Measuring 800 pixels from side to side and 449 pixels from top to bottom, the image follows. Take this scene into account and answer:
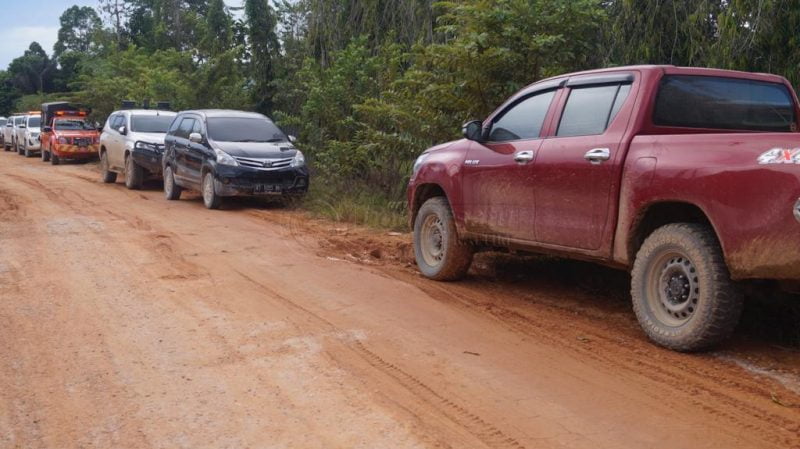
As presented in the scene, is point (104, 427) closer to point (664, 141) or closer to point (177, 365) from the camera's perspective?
point (177, 365)

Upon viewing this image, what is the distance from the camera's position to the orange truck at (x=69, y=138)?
1046 inches

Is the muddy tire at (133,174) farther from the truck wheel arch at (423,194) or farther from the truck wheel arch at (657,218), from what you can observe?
the truck wheel arch at (657,218)

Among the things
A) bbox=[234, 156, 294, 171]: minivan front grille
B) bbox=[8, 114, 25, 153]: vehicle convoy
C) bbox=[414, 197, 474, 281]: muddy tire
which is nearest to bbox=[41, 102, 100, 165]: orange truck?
bbox=[8, 114, 25, 153]: vehicle convoy

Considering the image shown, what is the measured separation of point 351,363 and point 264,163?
29.9 ft

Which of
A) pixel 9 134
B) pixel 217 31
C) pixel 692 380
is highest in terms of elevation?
pixel 217 31

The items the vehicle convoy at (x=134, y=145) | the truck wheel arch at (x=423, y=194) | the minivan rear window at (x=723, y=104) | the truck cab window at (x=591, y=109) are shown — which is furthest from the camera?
the vehicle convoy at (x=134, y=145)

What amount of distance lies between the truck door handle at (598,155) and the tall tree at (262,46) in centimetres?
1824

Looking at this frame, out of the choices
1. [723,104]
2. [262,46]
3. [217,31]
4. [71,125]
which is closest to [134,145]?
[262,46]

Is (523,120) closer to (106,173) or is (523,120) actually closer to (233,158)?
(233,158)

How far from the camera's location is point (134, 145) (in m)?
17.5

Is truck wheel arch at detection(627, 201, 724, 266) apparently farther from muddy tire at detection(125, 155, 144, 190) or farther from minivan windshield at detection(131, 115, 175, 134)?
minivan windshield at detection(131, 115, 175, 134)

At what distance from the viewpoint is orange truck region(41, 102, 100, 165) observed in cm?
2656

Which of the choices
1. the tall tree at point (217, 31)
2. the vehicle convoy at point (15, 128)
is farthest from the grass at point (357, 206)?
the vehicle convoy at point (15, 128)

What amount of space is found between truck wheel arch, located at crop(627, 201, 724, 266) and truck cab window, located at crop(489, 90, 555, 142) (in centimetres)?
138
